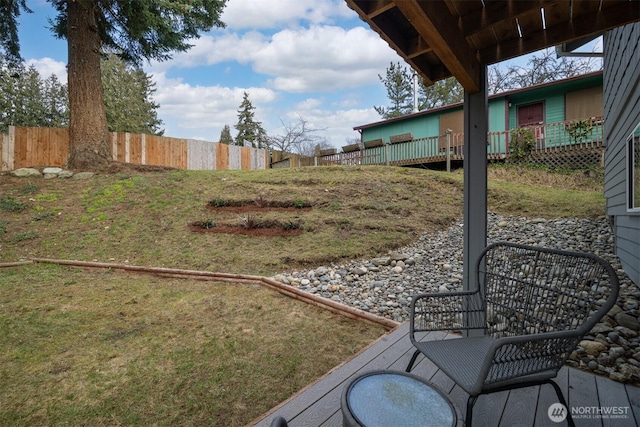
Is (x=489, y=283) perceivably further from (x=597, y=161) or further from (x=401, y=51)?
(x=597, y=161)

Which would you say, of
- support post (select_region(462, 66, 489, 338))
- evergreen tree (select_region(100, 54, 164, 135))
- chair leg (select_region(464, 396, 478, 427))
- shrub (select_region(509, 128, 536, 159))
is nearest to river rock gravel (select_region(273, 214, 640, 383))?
support post (select_region(462, 66, 489, 338))

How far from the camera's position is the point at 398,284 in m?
3.74

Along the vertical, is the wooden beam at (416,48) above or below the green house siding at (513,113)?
below

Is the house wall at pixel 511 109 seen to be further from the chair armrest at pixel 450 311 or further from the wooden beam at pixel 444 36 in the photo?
the chair armrest at pixel 450 311

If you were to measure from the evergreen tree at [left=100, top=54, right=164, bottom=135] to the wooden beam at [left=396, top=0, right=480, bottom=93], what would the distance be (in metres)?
21.2

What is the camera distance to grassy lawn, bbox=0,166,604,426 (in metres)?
Result: 1.92

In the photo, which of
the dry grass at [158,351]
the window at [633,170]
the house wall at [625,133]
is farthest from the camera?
the window at [633,170]

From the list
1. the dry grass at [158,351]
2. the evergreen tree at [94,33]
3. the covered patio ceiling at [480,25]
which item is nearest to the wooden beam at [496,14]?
the covered patio ceiling at [480,25]

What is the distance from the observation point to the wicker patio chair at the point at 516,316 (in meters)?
1.28

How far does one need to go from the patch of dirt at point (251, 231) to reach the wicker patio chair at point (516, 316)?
3477mm

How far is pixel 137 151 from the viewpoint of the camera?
10.4 meters

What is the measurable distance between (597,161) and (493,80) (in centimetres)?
1007

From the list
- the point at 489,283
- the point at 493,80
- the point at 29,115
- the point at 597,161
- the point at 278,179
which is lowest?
the point at 489,283


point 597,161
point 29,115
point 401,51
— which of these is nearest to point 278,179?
point 401,51
